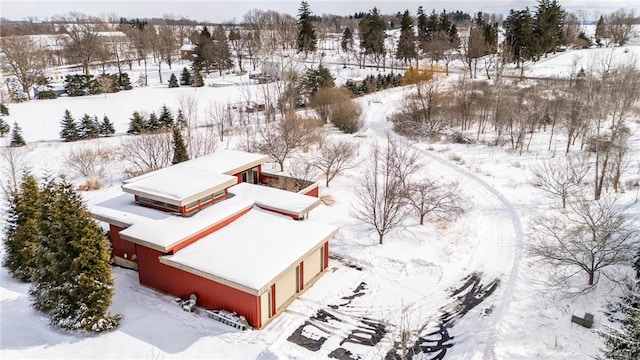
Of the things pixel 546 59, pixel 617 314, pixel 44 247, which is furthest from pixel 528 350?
pixel 546 59

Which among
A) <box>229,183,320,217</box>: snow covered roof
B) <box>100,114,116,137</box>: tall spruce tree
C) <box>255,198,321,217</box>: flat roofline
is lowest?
<box>255,198,321,217</box>: flat roofline

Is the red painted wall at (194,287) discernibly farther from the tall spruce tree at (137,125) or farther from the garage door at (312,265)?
the tall spruce tree at (137,125)

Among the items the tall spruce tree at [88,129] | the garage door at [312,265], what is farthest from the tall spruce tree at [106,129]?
the garage door at [312,265]

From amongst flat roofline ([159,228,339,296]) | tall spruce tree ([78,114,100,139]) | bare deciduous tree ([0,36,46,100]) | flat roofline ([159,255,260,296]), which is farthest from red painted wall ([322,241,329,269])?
bare deciduous tree ([0,36,46,100])

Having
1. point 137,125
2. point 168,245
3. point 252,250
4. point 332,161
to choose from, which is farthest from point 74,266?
point 137,125

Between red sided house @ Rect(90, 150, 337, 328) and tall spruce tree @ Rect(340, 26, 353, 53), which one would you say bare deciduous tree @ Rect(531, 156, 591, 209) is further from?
tall spruce tree @ Rect(340, 26, 353, 53)

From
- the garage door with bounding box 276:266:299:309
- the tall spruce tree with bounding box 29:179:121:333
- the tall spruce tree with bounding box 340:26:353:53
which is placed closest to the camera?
the tall spruce tree with bounding box 29:179:121:333

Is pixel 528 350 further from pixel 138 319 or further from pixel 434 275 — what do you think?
pixel 138 319
